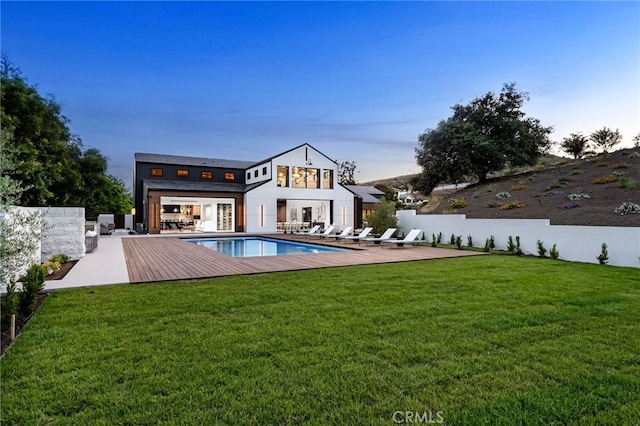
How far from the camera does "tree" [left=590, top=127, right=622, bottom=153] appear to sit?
2980cm

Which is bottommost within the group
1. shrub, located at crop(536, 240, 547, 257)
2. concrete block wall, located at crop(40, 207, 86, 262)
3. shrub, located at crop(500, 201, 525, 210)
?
shrub, located at crop(536, 240, 547, 257)

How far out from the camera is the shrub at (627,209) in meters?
12.3

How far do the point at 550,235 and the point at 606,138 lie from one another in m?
27.1

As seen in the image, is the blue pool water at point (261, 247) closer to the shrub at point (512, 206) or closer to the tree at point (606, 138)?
the shrub at point (512, 206)

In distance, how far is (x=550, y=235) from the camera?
10.7m

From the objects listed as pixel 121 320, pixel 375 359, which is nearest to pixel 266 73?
pixel 121 320

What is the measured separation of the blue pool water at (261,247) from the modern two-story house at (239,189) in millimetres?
3785

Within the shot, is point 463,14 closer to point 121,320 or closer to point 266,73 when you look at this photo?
point 266,73

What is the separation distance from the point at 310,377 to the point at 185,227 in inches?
1101

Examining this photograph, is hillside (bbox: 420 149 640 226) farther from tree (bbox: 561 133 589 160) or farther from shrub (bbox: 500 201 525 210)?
tree (bbox: 561 133 589 160)

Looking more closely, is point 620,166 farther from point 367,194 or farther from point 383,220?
point 367,194

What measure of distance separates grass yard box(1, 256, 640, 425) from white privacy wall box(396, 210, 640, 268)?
4.61m

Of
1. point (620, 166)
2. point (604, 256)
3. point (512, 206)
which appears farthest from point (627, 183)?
point (604, 256)

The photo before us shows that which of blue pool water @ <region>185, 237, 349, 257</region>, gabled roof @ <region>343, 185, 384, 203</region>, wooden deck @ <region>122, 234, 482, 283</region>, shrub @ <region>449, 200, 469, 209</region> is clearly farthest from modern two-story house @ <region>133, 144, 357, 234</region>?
wooden deck @ <region>122, 234, 482, 283</region>
